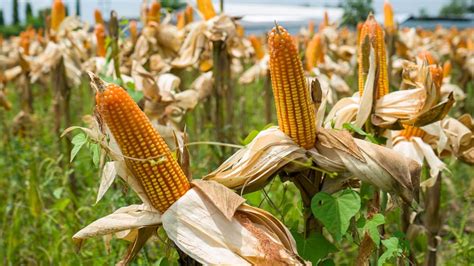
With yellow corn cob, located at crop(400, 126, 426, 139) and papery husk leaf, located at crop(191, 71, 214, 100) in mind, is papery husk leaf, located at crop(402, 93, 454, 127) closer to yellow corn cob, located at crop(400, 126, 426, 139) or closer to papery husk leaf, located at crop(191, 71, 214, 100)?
yellow corn cob, located at crop(400, 126, 426, 139)

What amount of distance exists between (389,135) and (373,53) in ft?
1.10

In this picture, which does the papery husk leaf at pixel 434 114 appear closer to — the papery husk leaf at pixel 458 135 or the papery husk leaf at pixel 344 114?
the papery husk leaf at pixel 344 114

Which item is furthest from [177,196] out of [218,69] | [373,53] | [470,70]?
[470,70]

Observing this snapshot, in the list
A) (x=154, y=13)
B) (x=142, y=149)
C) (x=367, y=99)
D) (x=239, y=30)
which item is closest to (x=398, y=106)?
(x=367, y=99)

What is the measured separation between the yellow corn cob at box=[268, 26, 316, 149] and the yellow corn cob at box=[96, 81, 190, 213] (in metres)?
0.31

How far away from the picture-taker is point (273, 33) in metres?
1.45

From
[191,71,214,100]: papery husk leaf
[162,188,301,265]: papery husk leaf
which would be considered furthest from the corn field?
[191,71,214,100]: papery husk leaf

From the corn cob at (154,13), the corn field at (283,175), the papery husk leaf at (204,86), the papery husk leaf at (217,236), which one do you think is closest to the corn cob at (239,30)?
the papery husk leaf at (204,86)

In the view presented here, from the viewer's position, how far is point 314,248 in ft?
5.15

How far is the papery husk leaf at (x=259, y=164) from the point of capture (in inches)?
60.1

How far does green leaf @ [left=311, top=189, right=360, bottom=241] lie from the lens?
1.45m

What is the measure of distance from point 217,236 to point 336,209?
31 cm

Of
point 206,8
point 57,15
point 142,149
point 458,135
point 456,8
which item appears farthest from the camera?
point 456,8

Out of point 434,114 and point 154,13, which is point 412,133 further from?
point 154,13
